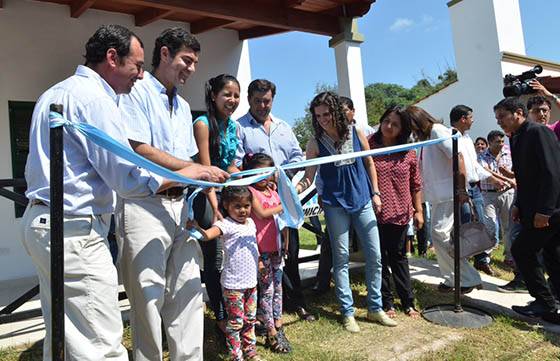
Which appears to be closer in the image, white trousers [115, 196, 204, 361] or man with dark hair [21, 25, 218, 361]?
man with dark hair [21, 25, 218, 361]

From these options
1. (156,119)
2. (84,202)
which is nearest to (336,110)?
(156,119)

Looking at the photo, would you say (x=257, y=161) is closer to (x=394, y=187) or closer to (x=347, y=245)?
(x=347, y=245)

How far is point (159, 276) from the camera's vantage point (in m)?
2.43

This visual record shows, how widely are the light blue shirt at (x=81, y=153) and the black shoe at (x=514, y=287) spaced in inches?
172

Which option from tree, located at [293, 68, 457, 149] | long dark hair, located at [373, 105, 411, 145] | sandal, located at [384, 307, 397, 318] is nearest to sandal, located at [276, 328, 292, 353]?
sandal, located at [384, 307, 397, 318]

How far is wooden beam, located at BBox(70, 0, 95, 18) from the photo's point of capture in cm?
539

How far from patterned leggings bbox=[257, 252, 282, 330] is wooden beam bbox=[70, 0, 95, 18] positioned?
158 inches

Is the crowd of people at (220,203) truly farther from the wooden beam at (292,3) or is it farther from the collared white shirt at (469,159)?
the wooden beam at (292,3)

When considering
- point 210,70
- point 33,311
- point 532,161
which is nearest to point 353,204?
point 532,161

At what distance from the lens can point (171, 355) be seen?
2545 mm

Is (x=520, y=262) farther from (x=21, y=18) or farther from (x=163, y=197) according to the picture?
(x=21, y=18)

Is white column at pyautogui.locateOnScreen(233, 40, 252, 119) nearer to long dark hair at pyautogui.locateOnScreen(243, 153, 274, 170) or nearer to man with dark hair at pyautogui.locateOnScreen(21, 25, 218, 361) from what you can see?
long dark hair at pyautogui.locateOnScreen(243, 153, 274, 170)

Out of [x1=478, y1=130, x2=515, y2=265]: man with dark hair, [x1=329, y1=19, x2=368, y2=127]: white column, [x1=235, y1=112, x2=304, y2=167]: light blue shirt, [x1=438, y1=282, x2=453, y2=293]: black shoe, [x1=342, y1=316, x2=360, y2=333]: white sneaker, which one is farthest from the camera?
[x1=329, y1=19, x2=368, y2=127]: white column

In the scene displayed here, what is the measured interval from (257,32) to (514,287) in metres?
5.19
